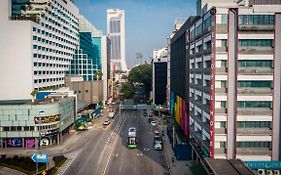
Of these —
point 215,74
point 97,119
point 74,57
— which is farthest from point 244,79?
point 74,57

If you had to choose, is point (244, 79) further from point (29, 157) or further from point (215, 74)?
point (29, 157)

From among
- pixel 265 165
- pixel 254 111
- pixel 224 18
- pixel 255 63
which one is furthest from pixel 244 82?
pixel 265 165

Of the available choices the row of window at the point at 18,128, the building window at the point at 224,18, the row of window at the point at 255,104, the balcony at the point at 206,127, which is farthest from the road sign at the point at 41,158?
the building window at the point at 224,18

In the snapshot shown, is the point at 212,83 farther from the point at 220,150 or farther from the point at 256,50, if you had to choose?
the point at 220,150

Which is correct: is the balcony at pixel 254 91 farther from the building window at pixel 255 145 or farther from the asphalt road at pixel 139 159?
the asphalt road at pixel 139 159

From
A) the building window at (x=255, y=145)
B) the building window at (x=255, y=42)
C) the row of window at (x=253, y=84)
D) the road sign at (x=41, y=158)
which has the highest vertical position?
the building window at (x=255, y=42)

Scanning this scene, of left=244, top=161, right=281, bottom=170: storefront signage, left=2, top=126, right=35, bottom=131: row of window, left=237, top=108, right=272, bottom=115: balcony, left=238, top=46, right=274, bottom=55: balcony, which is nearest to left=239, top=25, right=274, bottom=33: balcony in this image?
left=238, top=46, right=274, bottom=55: balcony

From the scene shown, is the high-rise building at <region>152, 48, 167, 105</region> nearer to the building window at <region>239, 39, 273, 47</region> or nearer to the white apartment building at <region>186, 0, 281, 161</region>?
the white apartment building at <region>186, 0, 281, 161</region>
